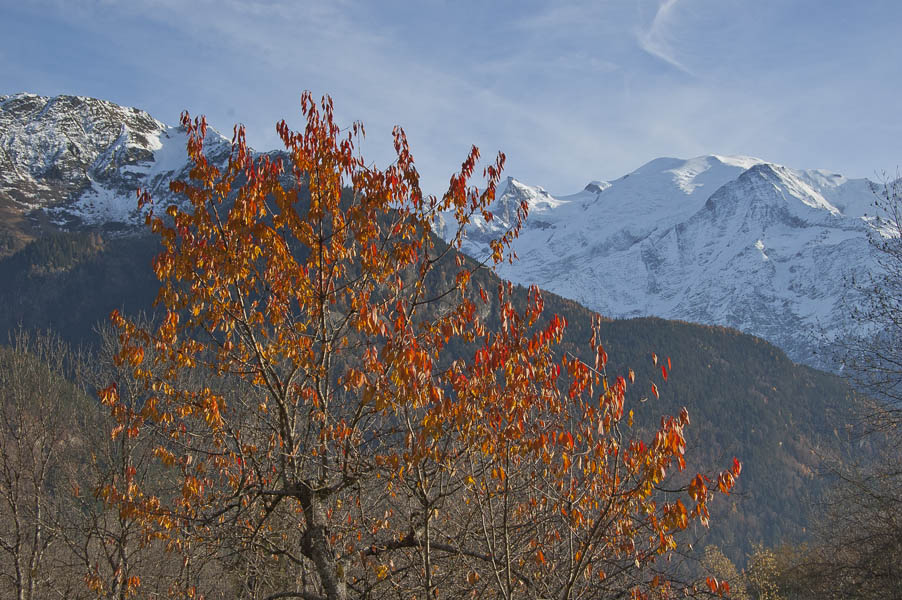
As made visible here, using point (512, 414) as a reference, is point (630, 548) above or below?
below

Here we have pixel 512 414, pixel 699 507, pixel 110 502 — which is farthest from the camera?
pixel 110 502

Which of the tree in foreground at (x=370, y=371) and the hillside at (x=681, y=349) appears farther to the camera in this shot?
the hillside at (x=681, y=349)

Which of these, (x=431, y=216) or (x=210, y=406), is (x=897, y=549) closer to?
(x=431, y=216)

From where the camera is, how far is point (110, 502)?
8172 millimetres

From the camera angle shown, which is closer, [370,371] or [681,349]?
[370,371]

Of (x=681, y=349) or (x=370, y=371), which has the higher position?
(x=681, y=349)

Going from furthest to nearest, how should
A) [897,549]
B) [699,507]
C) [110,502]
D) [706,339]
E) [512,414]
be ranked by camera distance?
[706,339], [897,549], [110,502], [512,414], [699,507]

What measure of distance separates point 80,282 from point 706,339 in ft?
579

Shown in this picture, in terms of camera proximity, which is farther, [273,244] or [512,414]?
[273,244]

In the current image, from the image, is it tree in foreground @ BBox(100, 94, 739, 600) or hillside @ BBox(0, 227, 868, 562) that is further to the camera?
hillside @ BBox(0, 227, 868, 562)

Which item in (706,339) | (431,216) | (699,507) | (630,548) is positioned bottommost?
(630,548)

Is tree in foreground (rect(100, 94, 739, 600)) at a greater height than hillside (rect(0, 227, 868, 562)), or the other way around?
hillside (rect(0, 227, 868, 562))

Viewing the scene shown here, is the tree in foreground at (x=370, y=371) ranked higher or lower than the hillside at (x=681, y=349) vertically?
lower

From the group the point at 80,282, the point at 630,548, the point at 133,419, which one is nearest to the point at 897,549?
the point at 630,548
